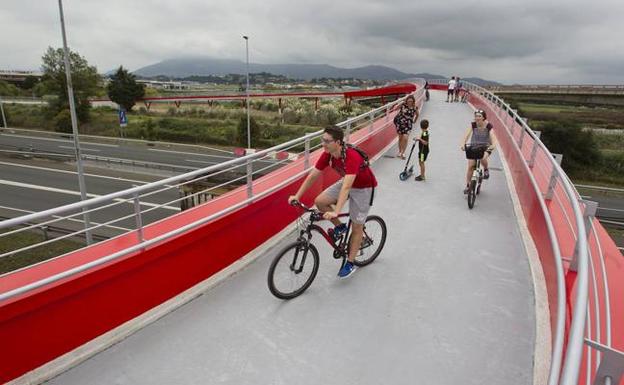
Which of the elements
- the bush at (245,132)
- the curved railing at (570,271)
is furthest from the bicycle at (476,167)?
the bush at (245,132)

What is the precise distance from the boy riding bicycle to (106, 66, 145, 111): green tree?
228 feet

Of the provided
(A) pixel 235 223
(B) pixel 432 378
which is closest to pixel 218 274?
(A) pixel 235 223

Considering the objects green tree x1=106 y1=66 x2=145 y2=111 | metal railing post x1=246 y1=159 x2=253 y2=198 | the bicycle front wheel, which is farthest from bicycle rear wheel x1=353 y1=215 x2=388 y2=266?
green tree x1=106 y1=66 x2=145 y2=111

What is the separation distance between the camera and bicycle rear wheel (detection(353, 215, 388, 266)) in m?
5.29

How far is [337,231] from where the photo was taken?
4.84m

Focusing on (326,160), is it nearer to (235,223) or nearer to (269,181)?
(235,223)

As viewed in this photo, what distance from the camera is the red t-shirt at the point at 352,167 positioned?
425 centimetres

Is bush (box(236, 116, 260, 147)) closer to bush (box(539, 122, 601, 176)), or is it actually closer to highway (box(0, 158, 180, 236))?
highway (box(0, 158, 180, 236))

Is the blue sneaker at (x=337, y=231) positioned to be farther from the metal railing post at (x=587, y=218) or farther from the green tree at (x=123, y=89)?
the green tree at (x=123, y=89)

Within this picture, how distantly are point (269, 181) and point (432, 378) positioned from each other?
391 cm

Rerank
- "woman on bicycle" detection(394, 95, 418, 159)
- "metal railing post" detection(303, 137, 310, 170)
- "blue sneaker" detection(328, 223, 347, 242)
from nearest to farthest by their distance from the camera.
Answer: "blue sneaker" detection(328, 223, 347, 242), "metal railing post" detection(303, 137, 310, 170), "woman on bicycle" detection(394, 95, 418, 159)

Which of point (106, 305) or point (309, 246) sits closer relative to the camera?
point (106, 305)

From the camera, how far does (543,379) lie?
3385 mm

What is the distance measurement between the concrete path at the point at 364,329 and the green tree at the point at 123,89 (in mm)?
68950
